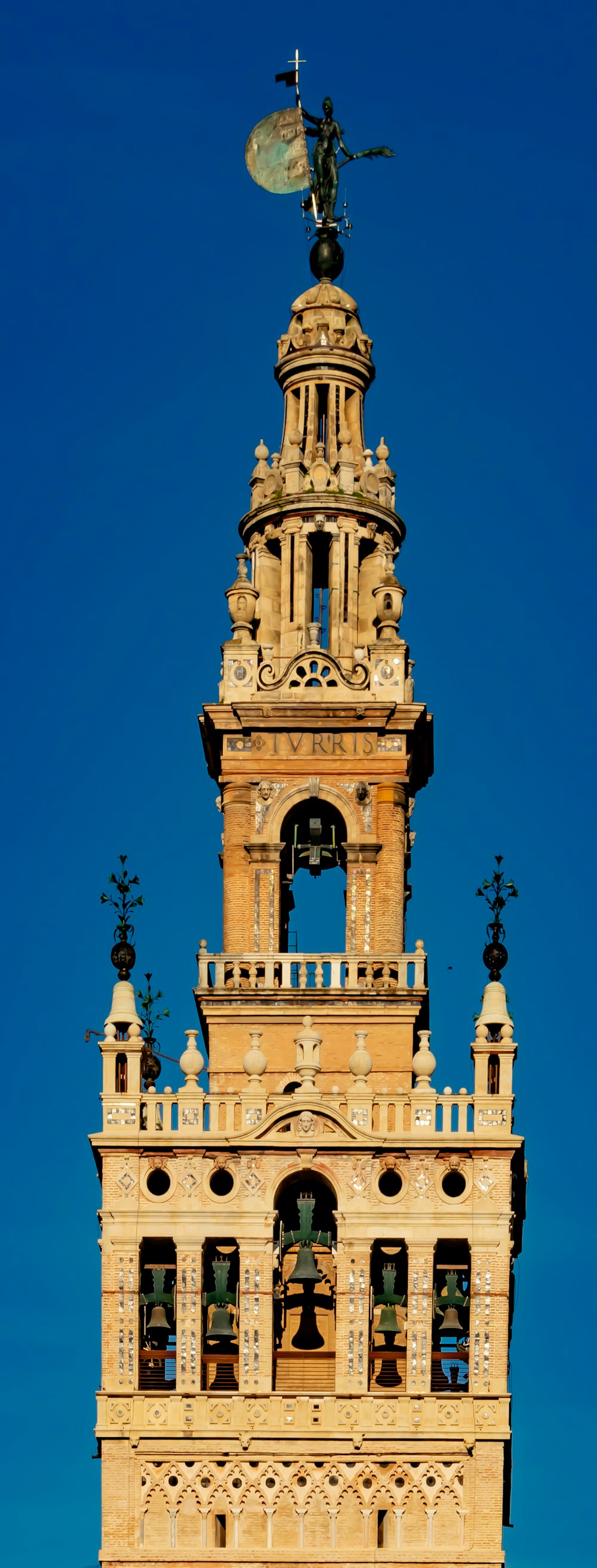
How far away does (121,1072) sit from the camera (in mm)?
104125

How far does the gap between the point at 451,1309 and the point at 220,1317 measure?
13.0 feet

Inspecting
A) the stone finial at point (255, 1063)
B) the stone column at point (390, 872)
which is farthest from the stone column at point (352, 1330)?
the stone column at point (390, 872)

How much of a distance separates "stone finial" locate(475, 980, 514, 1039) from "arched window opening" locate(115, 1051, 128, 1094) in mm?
6157

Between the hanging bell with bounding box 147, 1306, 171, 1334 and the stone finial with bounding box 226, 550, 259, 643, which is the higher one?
the stone finial with bounding box 226, 550, 259, 643

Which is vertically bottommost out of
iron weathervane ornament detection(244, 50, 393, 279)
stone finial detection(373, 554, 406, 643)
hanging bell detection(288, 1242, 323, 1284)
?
hanging bell detection(288, 1242, 323, 1284)

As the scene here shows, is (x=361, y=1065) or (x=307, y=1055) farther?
(x=307, y=1055)

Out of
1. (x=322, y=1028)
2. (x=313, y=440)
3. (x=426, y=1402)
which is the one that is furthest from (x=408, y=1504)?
(x=313, y=440)

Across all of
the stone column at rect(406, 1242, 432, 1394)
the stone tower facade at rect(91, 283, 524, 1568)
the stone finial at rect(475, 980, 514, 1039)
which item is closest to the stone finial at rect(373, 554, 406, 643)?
the stone tower facade at rect(91, 283, 524, 1568)

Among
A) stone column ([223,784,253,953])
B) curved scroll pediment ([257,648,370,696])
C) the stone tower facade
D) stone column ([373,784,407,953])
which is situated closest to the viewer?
the stone tower facade

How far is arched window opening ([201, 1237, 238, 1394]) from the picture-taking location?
102 metres

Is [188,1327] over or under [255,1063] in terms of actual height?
under

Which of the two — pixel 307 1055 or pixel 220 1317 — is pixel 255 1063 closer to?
pixel 307 1055

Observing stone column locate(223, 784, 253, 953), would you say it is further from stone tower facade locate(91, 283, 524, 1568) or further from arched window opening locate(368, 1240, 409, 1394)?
arched window opening locate(368, 1240, 409, 1394)

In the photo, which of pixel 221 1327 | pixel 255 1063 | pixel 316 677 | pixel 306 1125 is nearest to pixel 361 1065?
pixel 306 1125
